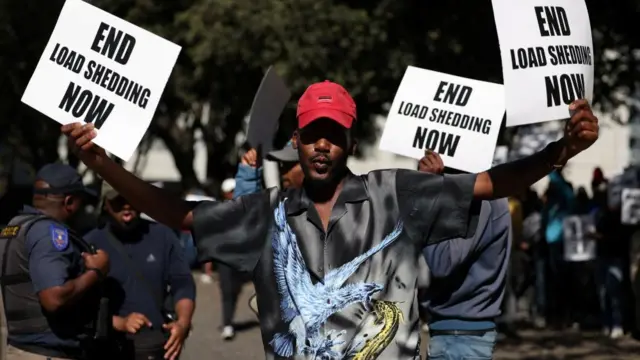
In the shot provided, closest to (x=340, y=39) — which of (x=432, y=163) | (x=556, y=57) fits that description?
(x=432, y=163)

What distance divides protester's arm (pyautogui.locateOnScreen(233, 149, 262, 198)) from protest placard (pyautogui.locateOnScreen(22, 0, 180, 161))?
2.62 meters

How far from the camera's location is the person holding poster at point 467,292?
6.10 m

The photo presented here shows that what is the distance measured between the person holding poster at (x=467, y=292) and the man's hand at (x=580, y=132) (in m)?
2.28

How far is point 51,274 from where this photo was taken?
19.3 ft

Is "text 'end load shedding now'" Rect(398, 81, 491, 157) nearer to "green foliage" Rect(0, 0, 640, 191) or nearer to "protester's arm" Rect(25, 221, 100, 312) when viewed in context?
"protester's arm" Rect(25, 221, 100, 312)

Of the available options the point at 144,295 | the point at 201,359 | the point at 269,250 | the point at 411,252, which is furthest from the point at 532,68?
the point at 201,359

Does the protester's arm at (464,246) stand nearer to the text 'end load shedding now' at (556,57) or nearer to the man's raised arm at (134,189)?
the text 'end load shedding now' at (556,57)

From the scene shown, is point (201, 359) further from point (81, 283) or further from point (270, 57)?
point (81, 283)

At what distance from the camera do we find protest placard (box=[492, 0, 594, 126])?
14.0ft

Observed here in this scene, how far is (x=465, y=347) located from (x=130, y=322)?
1713 millimetres

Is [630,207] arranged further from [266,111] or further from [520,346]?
[266,111]

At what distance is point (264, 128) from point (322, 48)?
689 cm

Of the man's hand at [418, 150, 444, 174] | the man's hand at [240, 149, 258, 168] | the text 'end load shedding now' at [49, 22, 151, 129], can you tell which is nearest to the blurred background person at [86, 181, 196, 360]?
Result: the man's hand at [240, 149, 258, 168]

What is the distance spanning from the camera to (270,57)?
14.4 metres
